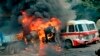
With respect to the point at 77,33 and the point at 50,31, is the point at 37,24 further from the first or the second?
the point at 77,33

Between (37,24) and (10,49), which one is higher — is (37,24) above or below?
above

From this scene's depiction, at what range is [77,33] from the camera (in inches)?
558

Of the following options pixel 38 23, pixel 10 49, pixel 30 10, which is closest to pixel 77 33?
pixel 38 23

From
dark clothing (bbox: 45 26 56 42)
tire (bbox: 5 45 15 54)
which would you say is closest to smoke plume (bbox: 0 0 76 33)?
dark clothing (bbox: 45 26 56 42)

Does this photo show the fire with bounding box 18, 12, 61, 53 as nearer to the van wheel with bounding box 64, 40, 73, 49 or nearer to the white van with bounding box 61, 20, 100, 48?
the white van with bounding box 61, 20, 100, 48

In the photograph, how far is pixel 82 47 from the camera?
1433 centimetres

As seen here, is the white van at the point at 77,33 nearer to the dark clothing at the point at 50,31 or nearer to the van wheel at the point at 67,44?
the van wheel at the point at 67,44

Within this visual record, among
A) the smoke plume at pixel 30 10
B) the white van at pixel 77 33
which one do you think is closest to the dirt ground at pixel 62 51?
the white van at pixel 77 33

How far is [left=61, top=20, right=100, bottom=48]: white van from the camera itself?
14.2 metres

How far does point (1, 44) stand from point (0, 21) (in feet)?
4.05

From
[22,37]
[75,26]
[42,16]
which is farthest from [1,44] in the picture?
[75,26]

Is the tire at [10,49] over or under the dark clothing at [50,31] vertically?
under

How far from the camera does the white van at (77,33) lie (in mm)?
14203

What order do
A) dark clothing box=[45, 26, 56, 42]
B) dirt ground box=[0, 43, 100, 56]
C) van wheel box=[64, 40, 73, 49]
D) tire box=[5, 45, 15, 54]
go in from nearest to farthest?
dark clothing box=[45, 26, 56, 42], dirt ground box=[0, 43, 100, 56], tire box=[5, 45, 15, 54], van wheel box=[64, 40, 73, 49]
